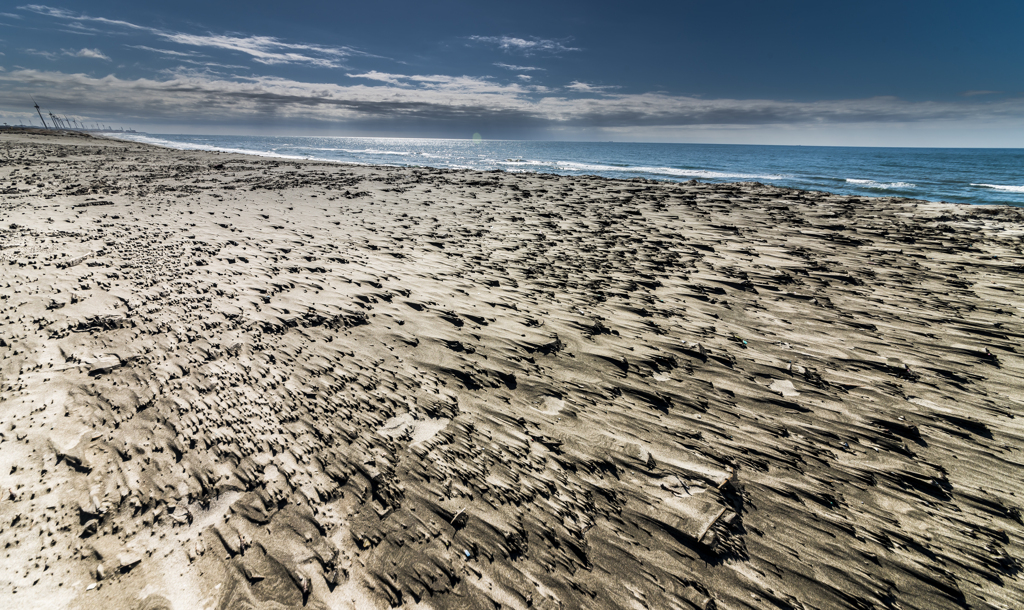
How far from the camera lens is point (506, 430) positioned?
3289mm

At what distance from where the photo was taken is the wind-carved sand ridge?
2.27 metres

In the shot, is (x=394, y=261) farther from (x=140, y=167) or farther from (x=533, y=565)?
(x=140, y=167)

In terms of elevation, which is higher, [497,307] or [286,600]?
[497,307]

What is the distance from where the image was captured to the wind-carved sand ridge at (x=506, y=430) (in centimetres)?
227

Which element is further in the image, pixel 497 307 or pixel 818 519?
pixel 497 307

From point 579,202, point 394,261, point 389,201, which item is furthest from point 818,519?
point 389,201

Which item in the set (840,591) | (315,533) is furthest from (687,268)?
(315,533)

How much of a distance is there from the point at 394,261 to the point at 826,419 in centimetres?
640

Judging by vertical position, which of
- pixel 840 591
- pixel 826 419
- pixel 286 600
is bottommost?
pixel 286 600

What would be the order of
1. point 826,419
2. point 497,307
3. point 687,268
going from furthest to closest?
point 687,268
point 497,307
point 826,419

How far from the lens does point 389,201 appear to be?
1258 cm

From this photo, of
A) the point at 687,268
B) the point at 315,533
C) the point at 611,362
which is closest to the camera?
the point at 315,533

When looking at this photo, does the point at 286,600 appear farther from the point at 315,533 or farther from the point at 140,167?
the point at 140,167

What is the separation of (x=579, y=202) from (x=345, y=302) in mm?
9542
